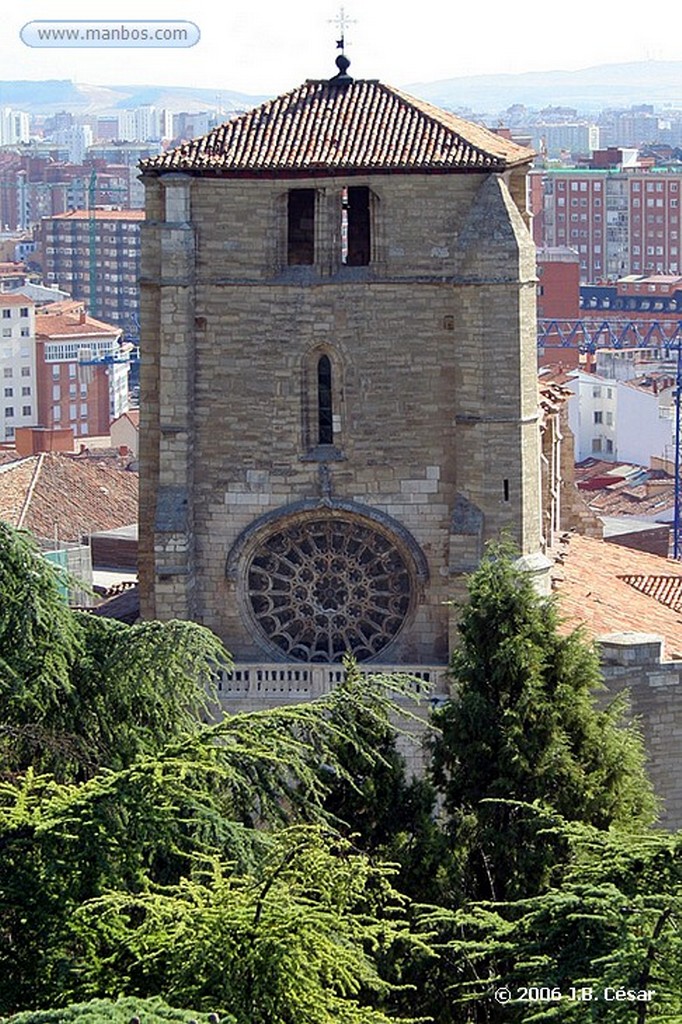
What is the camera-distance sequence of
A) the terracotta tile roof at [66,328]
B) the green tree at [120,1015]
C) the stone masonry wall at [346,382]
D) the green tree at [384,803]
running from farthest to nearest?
1. the terracotta tile roof at [66,328]
2. the stone masonry wall at [346,382]
3. the green tree at [384,803]
4. the green tree at [120,1015]

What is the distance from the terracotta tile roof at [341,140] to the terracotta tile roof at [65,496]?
2496 centimetres

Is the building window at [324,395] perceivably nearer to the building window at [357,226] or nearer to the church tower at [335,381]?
the church tower at [335,381]

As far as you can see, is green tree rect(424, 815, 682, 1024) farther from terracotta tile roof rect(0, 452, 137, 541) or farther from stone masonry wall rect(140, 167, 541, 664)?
terracotta tile roof rect(0, 452, 137, 541)

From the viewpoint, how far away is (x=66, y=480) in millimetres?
70438

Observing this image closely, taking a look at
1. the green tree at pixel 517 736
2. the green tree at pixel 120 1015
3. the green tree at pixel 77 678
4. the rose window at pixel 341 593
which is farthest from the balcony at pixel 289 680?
the green tree at pixel 120 1015

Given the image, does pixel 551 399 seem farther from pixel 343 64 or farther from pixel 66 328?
pixel 66 328

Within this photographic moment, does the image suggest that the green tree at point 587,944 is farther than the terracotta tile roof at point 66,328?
No

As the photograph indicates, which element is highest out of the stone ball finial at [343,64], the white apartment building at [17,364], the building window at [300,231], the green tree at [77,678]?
the stone ball finial at [343,64]

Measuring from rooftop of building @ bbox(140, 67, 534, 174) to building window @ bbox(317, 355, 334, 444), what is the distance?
2.82m

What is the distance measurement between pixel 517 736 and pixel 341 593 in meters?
9.79

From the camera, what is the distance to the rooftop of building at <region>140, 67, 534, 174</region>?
39031 mm

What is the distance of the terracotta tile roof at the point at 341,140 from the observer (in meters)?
39.0

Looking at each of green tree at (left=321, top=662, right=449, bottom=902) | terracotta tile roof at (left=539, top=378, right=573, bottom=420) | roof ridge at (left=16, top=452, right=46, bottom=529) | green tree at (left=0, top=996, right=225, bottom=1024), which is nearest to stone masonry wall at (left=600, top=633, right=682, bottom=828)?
terracotta tile roof at (left=539, top=378, right=573, bottom=420)

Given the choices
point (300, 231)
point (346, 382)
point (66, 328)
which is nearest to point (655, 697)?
point (346, 382)
